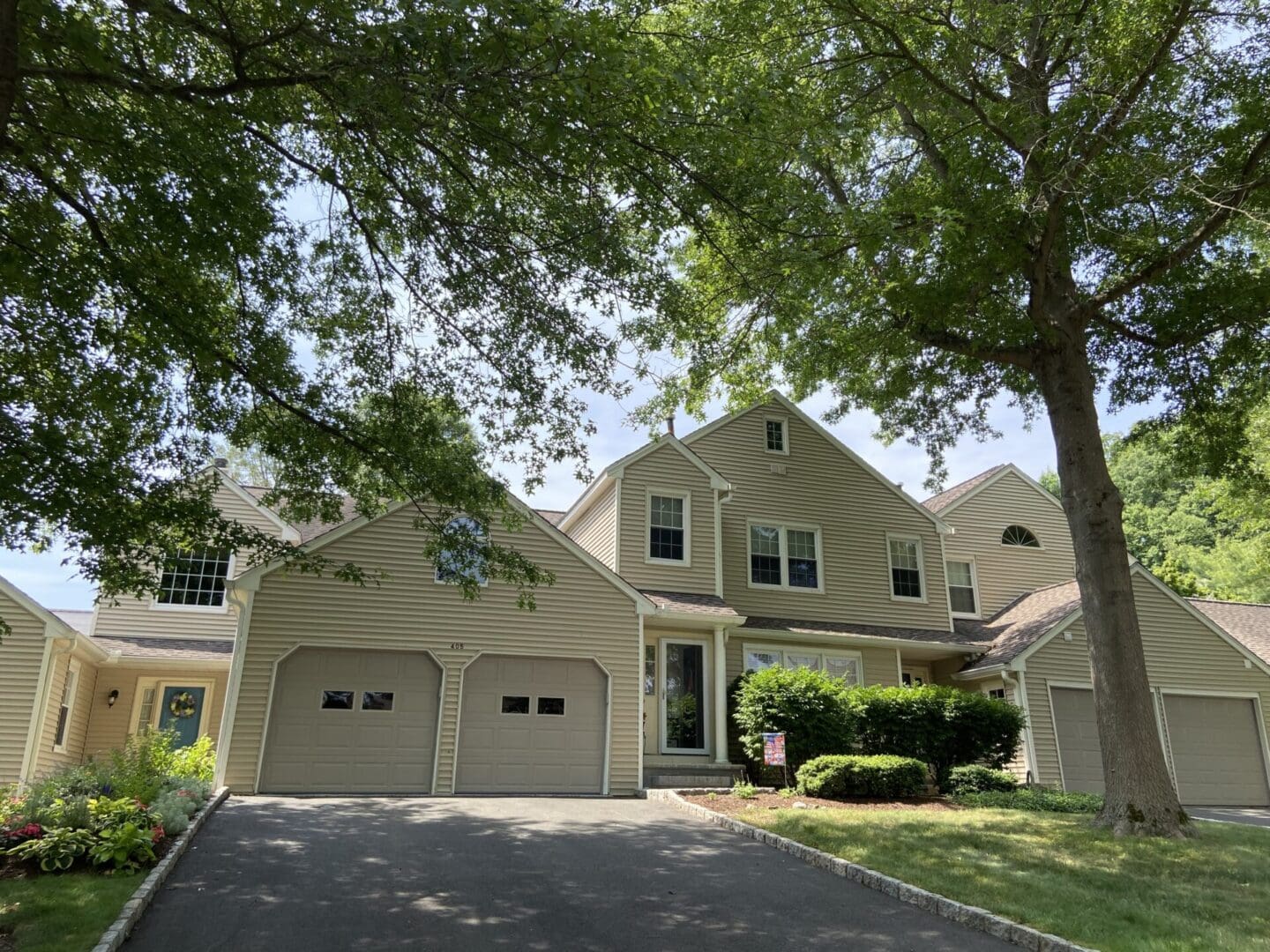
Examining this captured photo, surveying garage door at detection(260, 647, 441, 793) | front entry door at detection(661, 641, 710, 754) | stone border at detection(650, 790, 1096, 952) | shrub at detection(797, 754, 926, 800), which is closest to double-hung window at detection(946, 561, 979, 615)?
front entry door at detection(661, 641, 710, 754)

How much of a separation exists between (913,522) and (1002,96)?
10871 mm

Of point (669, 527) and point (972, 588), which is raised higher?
point (669, 527)

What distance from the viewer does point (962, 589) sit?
68.8 ft

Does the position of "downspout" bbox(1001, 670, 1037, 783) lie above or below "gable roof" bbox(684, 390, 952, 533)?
below

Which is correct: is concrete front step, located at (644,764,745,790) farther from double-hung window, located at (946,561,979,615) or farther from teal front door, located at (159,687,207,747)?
teal front door, located at (159,687,207,747)

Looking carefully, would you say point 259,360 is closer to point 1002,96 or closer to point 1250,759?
point 1002,96

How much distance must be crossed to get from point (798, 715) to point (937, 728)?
2730 millimetres

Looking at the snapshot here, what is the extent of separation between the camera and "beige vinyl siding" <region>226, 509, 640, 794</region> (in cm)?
1279

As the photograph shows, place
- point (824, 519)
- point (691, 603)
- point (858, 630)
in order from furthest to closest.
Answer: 1. point (824, 519)
2. point (858, 630)
3. point (691, 603)

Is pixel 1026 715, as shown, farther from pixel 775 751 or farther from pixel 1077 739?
pixel 775 751

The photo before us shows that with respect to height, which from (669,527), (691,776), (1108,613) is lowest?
(691,776)

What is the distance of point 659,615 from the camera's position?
1509 centimetres

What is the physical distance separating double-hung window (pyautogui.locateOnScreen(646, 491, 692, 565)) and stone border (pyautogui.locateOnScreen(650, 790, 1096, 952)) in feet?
24.5

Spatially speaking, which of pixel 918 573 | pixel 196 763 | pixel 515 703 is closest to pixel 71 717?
pixel 196 763
